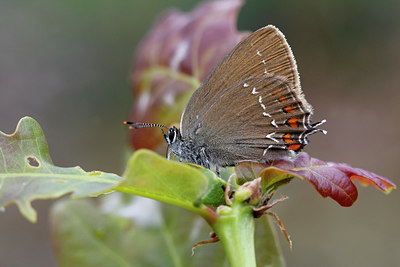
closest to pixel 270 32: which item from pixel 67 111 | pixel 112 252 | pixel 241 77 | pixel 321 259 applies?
pixel 241 77

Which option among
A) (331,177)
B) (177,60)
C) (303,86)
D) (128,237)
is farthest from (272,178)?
(303,86)

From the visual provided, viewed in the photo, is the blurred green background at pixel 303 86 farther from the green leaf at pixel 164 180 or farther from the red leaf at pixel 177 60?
the green leaf at pixel 164 180

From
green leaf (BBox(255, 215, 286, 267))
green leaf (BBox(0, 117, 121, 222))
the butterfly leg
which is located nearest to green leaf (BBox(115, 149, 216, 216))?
green leaf (BBox(0, 117, 121, 222))

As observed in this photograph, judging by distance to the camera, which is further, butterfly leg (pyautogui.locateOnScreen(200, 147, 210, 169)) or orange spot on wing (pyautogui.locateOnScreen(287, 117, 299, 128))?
butterfly leg (pyautogui.locateOnScreen(200, 147, 210, 169))

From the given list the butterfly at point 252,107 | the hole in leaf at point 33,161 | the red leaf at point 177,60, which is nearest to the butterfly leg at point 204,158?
the butterfly at point 252,107

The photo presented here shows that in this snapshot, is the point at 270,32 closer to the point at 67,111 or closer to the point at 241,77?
the point at 241,77

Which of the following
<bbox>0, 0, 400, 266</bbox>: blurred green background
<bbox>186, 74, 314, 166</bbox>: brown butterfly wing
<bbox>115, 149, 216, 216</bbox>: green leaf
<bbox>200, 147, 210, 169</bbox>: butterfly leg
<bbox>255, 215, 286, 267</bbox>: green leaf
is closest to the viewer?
<bbox>115, 149, 216, 216</bbox>: green leaf

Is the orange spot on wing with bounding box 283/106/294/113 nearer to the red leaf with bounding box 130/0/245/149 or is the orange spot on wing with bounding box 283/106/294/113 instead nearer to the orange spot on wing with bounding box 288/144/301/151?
the orange spot on wing with bounding box 288/144/301/151
